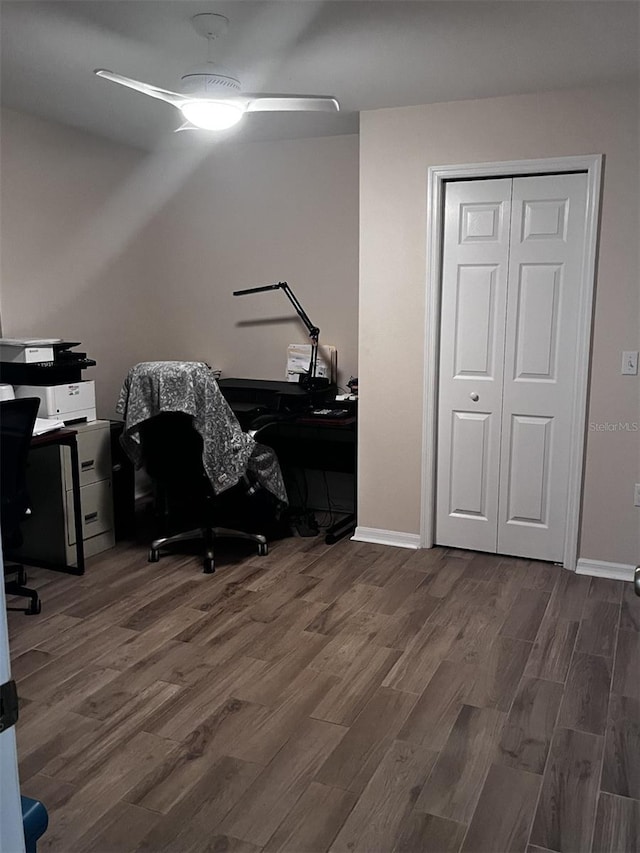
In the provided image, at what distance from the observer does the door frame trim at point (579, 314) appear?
11.3ft

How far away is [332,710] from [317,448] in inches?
88.1

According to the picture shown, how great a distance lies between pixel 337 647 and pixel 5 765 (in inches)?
86.4

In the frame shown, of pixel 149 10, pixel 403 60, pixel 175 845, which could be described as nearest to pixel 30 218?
pixel 149 10

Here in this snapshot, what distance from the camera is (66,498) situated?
3652mm

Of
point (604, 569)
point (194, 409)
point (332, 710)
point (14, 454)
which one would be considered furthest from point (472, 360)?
point (14, 454)

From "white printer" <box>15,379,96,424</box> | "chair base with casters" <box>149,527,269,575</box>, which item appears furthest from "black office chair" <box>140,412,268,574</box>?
"white printer" <box>15,379,96,424</box>

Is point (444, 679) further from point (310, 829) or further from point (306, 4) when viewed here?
point (306, 4)

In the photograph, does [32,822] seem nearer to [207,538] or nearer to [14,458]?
[14,458]

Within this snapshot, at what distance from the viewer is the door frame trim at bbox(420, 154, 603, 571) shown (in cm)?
346

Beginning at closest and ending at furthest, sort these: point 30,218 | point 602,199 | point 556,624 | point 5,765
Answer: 1. point 5,765
2. point 556,624
3. point 602,199
4. point 30,218

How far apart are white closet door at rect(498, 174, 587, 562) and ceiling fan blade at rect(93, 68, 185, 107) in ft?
5.84

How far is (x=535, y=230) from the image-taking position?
3.62m

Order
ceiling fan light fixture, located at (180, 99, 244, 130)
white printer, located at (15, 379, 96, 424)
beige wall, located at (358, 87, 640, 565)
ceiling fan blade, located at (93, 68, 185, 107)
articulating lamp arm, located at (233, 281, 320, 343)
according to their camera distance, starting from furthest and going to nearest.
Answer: articulating lamp arm, located at (233, 281, 320, 343) → white printer, located at (15, 379, 96, 424) → beige wall, located at (358, 87, 640, 565) → ceiling fan light fixture, located at (180, 99, 244, 130) → ceiling fan blade, located at (93, 68, 185, 107)

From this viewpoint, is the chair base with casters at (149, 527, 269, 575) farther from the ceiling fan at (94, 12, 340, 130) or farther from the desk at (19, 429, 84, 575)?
the ceiling fan at (94, 12, 340, 130)
